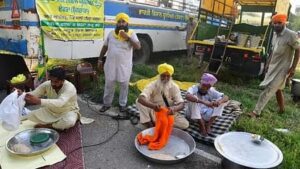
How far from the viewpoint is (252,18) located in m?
9.00

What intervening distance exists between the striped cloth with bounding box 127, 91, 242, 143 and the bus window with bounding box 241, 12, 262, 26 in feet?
15.0

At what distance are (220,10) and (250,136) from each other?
21.5ft

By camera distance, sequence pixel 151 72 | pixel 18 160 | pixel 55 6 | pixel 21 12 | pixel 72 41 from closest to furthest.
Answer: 1. pixel 18 160
2. pixel 21 12
3. pixel 55 6
4. pixel 72 41
5. pixel 151 72

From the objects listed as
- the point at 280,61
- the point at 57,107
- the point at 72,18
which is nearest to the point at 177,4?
the point at 72,18

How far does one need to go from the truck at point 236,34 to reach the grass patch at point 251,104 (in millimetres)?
459

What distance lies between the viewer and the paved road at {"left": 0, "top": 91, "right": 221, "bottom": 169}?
10.8 ft

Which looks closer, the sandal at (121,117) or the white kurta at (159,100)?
the white kurta at (159,100)

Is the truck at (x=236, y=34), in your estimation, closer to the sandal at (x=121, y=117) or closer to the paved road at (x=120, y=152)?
the sandal at (x=121, y=117)

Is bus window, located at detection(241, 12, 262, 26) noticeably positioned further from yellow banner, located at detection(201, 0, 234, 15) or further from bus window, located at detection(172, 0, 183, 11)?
bus window, located at detection(172, 0, 183, 11)

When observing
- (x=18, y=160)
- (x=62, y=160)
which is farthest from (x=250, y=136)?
(x=18, y=160)

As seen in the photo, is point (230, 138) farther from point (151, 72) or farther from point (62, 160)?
point (151, 72)

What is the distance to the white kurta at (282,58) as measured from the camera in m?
4.48

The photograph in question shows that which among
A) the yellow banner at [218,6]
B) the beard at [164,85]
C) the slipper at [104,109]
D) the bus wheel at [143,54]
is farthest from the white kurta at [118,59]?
the yellow banner at [218,6]

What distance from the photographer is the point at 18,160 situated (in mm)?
3049
